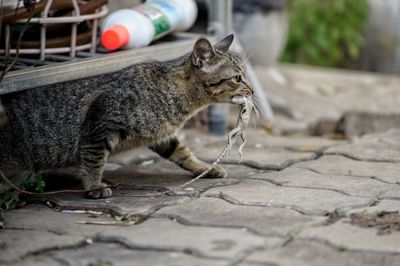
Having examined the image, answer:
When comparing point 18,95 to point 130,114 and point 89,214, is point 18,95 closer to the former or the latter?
point 130,114

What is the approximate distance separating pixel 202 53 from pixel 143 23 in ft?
2.49

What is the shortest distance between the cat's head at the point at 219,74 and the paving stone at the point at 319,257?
1318 mm

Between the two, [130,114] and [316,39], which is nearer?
[130,114]

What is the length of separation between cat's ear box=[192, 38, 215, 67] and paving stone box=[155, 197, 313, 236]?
78 centimetres

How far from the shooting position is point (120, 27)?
4.58 metres

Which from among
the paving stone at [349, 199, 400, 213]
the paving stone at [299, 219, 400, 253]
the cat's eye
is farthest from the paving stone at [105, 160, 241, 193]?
the paving stone at [299, 219, 400, 253]

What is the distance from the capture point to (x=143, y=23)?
473 cm

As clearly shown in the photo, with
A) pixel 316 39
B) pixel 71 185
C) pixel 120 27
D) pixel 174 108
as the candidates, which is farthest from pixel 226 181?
pixel 316 39

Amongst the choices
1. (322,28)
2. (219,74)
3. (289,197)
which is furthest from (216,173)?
(322,28)

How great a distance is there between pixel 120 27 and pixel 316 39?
17.0ft

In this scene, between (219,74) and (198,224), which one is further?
(219,74)

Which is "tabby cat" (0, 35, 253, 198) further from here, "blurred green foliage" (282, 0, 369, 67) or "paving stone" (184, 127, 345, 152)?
"blurred green foliage" (282, 0, 369, 67)

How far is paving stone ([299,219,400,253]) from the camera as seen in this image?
303 centimetres

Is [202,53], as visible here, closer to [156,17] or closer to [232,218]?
[156,17]
